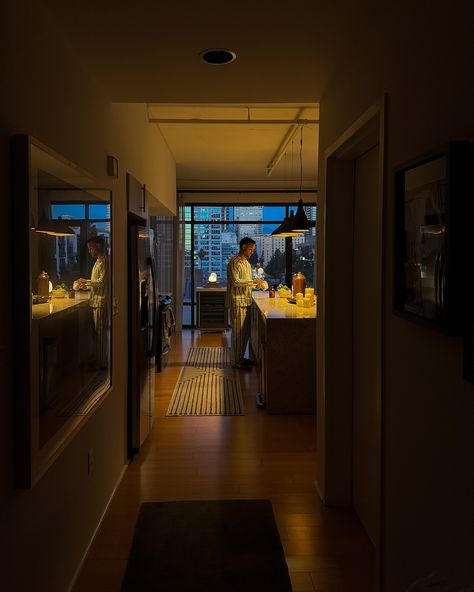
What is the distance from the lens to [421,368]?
158 centimetres

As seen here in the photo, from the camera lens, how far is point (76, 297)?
231 cm

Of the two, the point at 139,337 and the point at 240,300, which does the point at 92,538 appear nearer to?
the point at 139,337

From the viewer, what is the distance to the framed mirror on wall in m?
1.69

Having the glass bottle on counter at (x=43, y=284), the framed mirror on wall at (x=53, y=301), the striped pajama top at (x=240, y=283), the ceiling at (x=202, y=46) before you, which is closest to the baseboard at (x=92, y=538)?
the framed mirror on wall at (x=53, y=301)

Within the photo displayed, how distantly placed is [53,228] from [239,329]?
4.94 m

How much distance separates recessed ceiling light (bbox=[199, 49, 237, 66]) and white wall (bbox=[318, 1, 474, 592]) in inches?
23.5

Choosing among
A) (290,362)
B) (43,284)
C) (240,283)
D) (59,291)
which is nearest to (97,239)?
(59,291)

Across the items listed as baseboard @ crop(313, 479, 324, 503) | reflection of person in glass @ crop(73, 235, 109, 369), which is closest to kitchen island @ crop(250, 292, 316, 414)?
baseboard @ crop(313, 479, 324, 503)

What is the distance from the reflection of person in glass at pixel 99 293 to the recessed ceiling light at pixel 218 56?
1008 millimetres

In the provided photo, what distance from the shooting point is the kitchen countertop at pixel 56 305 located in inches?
70.3

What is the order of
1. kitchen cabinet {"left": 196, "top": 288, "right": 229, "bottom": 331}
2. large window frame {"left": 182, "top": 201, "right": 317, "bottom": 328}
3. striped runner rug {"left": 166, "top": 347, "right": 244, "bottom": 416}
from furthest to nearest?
large window frame {"left": 182, "top": 201, "right": 317, "bottom": 328} < kitchen cabinet {"left": 196, "top": 288, "right": 229, "bottom": 331} < striped runner rug {"left": 166, "top": 347, "right": 244, "bottom": 416}

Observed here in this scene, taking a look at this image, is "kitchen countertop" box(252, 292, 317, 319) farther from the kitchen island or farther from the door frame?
the door frame

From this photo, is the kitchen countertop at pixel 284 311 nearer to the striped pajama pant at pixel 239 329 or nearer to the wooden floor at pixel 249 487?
the striped pajama pant at pixel 239 329

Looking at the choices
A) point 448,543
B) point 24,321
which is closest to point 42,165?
point 24,321
